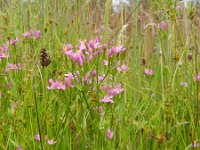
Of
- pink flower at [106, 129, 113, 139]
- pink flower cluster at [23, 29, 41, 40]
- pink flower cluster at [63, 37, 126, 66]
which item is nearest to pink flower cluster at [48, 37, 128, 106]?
pink flower cluster at [63, 37, 126, 66]

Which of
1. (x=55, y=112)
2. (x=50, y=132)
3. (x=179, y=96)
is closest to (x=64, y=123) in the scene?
(x=50, y=132)

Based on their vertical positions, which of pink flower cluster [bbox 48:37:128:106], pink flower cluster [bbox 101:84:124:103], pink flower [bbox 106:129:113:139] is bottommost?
pink flower [bbox 106:129:113:139]

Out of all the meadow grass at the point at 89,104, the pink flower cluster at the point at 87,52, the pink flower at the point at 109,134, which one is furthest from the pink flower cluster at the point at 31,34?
the pink flower at the point at 109,134

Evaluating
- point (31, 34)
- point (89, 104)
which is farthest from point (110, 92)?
point (31, 34)

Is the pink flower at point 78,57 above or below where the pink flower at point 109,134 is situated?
above

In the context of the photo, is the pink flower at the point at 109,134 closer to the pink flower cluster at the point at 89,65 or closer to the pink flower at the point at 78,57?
the pink flower cluster at the point at 89,65

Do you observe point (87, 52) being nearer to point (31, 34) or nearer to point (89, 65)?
point (89, 65)

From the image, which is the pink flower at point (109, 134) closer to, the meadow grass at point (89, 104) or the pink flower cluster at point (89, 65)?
the meadow grass at point (89, 104)

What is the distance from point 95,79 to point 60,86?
134 mm

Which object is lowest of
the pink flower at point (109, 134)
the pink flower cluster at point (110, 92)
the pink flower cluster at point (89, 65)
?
the pink flower at point (109, 134)

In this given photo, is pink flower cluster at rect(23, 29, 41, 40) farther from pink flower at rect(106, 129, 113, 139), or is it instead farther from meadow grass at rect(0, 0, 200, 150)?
pink flower at rect(106, 129, 113, 139)

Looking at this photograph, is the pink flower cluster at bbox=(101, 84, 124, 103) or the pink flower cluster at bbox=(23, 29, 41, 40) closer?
the pink flower cluster at bbox=(101, 84, 124, 103)

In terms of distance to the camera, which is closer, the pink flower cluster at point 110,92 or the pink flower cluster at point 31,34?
the pink flower cluster at point 110,92

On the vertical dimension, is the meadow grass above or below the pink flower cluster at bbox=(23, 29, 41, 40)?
below
